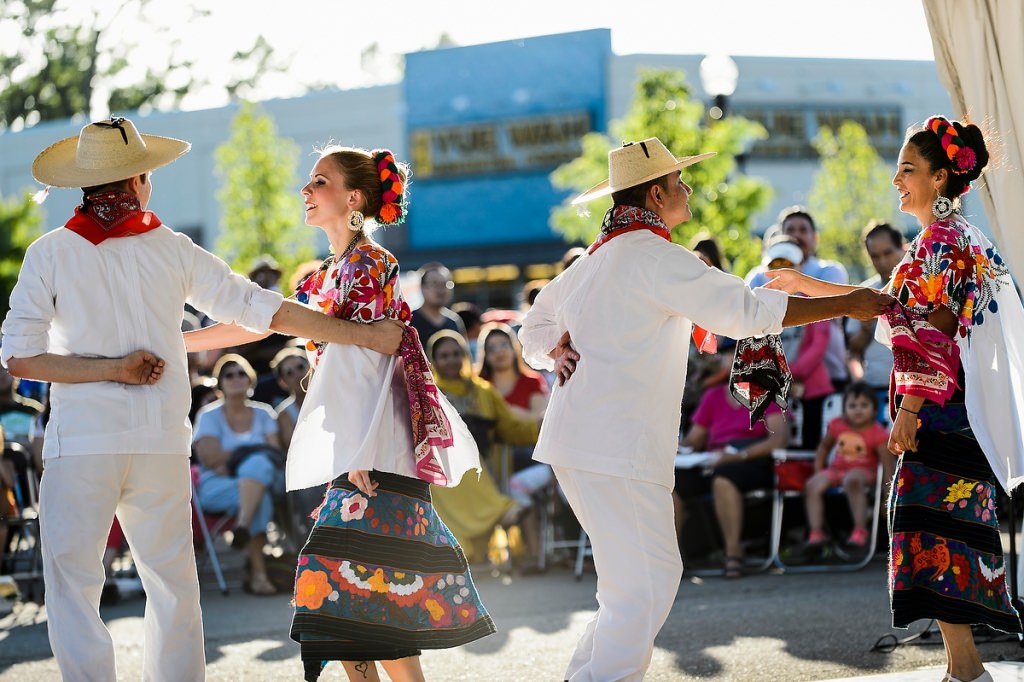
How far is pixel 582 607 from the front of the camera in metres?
7.70

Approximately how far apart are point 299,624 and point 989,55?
3.68 m

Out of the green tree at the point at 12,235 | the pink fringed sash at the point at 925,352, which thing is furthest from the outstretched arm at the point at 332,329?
the green tree at the point at 12,235

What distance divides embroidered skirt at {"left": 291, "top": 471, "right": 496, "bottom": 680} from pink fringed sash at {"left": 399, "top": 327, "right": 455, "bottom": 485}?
10 centimetres

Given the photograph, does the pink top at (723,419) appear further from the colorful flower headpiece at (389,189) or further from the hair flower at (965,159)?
the colorful flower headpiece at (389,189)

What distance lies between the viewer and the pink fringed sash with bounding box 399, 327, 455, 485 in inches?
183

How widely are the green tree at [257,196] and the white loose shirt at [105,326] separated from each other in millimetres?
24181

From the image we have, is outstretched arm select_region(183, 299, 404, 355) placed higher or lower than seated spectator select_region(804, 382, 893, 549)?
higher

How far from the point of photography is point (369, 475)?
15.2 ft

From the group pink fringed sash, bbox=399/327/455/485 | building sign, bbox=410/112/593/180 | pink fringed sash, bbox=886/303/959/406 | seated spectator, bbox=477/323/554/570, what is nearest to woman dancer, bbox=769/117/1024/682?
pink fringed sash, bbox=886/303/959/406

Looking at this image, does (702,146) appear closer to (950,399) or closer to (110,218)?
(950,399)

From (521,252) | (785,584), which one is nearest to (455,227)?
(521,252)

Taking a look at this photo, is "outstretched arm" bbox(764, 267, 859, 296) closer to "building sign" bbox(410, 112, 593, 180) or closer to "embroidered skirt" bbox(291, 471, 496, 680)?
"embroidered skirt" bbox(291, 471, 496, 680)

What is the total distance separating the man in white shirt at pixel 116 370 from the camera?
4.32 m

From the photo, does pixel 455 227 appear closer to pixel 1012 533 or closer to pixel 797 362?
pixel 797 362
